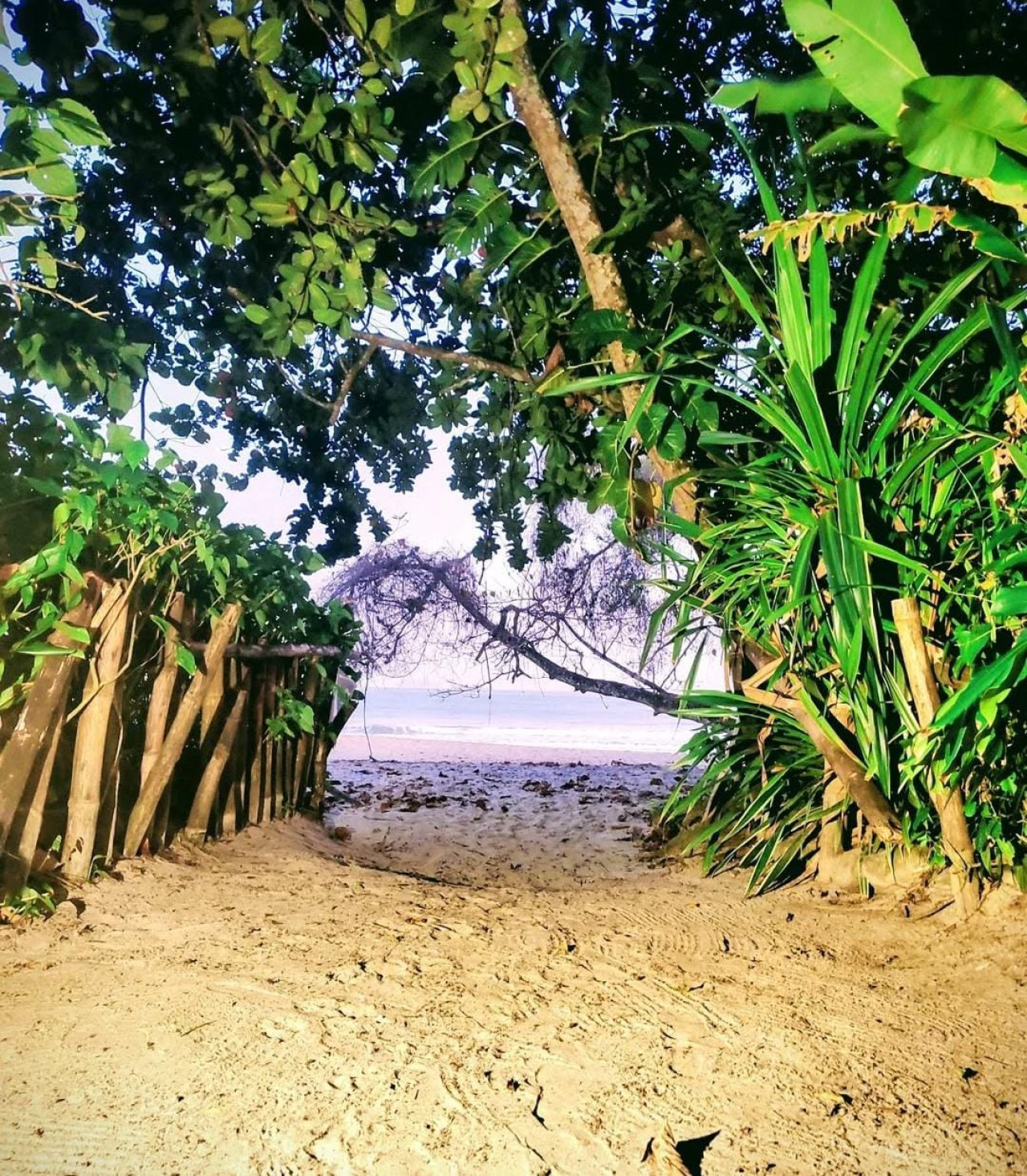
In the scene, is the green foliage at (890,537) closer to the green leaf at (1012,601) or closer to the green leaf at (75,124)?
the green leaf at (1012,601)

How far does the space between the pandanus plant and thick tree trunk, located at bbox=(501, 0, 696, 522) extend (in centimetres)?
45

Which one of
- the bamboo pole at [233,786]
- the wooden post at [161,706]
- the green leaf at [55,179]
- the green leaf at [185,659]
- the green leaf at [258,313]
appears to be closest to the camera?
the green leaf at [55,179]

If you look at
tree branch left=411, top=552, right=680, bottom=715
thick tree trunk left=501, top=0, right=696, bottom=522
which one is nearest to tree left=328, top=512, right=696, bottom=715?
tree branch left=411, top=552, right=680, bottom=715

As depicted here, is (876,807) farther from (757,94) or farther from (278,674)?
(278,674)

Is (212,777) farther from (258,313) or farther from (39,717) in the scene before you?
(258,313)

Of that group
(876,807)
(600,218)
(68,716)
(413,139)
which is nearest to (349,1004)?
(68,716)

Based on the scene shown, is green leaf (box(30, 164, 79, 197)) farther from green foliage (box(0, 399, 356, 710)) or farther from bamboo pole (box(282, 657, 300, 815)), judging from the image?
bamboo pole (box(282, 657, 300, 815))

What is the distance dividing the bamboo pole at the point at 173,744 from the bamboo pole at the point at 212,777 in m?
0.27

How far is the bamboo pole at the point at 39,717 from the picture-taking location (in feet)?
6.97

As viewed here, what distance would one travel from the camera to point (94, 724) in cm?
242

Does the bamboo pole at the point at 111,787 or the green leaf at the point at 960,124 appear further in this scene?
the bamboo pole at the point at 111,787

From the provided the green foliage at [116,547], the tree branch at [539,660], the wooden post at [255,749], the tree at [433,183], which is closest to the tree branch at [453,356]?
the tree at [433,183]

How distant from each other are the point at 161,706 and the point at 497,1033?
6.21ft

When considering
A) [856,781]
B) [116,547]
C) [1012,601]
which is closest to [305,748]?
[116,547]
